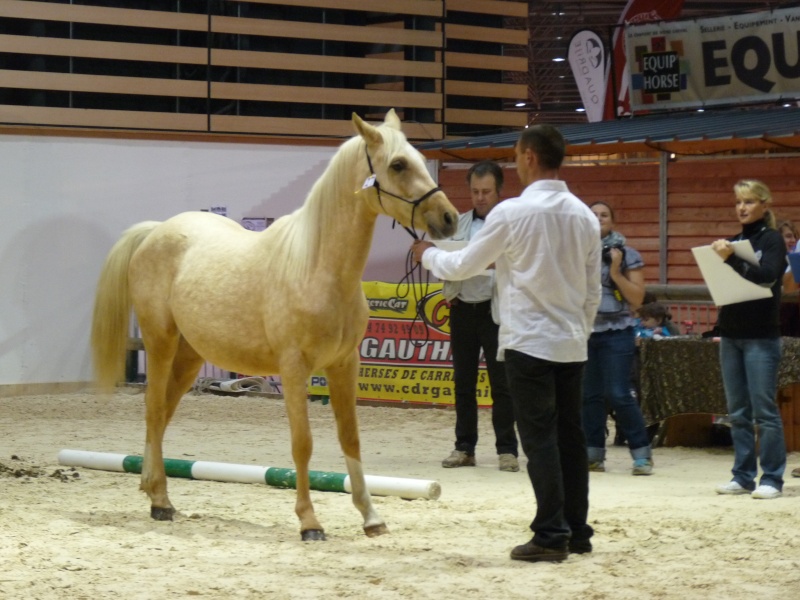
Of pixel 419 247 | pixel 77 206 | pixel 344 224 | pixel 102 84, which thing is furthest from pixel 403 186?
pixel 102 84

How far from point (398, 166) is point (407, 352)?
246 inches

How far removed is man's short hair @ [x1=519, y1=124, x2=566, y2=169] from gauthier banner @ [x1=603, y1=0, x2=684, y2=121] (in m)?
10.4

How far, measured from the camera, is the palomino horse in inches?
202

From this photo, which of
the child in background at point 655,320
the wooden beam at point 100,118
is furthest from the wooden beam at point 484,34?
the child in background at point 655,320

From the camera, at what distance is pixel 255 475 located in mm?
6535

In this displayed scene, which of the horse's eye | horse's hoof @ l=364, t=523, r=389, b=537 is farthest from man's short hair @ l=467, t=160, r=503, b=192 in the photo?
horse's hoof @ l=364, t=523, r=389, b=537

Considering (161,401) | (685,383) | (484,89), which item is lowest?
(685,383)

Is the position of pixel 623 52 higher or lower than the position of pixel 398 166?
higher

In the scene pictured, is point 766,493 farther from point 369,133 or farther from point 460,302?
point 369,133

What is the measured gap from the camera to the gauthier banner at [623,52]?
1514 cm

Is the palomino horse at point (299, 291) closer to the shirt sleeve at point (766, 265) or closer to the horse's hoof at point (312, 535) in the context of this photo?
the horse's hoof at point (312, 535)

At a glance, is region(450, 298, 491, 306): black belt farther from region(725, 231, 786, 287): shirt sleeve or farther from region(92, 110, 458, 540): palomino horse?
region(92, 110, 458, 540): palomino horse

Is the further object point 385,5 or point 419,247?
point 385,5

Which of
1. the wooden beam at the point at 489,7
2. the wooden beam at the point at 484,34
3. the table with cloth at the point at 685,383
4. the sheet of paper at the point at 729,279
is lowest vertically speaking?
the table with cloth at the point at 685,383
